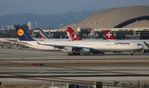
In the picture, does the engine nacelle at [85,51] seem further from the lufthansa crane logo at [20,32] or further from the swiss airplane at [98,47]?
the lufthansa crane logo at [20,32]

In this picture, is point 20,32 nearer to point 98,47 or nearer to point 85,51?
point 85,51

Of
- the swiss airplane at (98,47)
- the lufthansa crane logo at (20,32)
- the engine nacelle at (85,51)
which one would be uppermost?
the lufthansa crane logo at (20,32)

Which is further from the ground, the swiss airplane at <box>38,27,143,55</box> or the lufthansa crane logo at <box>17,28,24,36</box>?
the lufthansa crane logo at <box>17,28,24,36</box>

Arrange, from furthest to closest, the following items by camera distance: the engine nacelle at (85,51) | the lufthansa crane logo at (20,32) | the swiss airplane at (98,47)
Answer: the lufthansa crane logo at (20,32) → the engine nacelle at (85,51) → the swiss airplane at (98,47)

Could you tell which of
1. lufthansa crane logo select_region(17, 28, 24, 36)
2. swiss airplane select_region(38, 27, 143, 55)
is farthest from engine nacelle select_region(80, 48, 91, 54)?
lufthansa crane logo select_region(17, 28, 24, 36)

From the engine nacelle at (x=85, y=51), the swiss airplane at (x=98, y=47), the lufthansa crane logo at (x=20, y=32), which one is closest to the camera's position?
the swiss airplane at (x=98, y=47)

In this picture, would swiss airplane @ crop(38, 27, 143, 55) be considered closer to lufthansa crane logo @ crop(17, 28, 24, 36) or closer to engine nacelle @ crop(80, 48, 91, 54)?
engine nacelle @ crop(80, 48, 91, 54)

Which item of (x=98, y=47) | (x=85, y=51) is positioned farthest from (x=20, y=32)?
(x=98, y=47)

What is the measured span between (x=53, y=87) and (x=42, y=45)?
7517cm

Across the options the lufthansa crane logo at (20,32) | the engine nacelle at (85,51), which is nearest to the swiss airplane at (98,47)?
the engine nacelle at (85,51)

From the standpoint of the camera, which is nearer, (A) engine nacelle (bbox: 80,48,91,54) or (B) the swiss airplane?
(B) the swiss airplane

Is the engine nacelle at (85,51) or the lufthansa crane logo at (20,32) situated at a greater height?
the lufthansa crane logo at (20,32)

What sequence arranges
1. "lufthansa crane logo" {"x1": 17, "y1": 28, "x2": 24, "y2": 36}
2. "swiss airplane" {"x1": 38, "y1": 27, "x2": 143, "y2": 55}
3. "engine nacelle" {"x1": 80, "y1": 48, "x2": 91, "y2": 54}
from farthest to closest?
"lufthansa crane logo" {"x1": 17, "y1": 28, "x2": 24, "y2": 36} → "engine nacelle" {"x1": 80, "y1": 48, "x2": 91, "y2": 54} → "swiss airplane" {"x1": 38, "y1": 27, "x2": 143, "y2": 55}

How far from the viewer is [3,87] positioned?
32469mm
